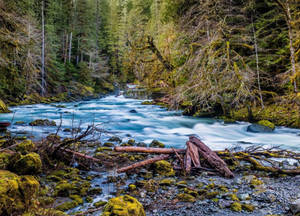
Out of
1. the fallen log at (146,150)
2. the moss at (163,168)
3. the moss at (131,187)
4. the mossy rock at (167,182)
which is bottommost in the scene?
the moss at (131,187)

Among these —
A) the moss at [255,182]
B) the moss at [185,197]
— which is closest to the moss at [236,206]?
the moss at [185,197]

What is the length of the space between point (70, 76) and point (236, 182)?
26859 mm

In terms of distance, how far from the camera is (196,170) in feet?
15.4

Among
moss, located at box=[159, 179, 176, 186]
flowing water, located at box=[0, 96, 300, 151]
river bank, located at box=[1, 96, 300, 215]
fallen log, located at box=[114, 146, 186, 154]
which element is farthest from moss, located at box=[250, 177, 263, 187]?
flowing water, located at box=[0, 96, 300, 151]

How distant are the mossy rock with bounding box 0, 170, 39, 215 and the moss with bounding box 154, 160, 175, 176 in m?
2.51

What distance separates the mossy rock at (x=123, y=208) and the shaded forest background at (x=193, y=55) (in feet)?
19.6

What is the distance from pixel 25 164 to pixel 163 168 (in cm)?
268

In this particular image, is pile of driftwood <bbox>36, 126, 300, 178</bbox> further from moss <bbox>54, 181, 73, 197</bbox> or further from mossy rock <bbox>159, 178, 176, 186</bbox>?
moss <bbox>54, 181, 73, 197</bbox>

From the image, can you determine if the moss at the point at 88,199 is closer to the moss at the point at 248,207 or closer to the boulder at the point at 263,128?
the moss at the point at 248,207

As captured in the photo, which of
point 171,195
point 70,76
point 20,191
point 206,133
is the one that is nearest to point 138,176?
point 171,195

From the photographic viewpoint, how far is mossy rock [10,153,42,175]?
316 centimetres

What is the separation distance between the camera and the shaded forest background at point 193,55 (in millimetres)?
8219

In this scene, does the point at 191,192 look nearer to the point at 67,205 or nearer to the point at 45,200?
the point at 67,205

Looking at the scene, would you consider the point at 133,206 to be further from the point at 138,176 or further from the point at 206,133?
the point at 206,133
